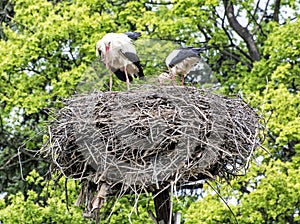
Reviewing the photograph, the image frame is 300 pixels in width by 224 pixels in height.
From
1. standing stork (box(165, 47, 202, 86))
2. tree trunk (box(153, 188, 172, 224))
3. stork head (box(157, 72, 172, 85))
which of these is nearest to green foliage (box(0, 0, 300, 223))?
standing stork (box(165, 47, 202, 86))

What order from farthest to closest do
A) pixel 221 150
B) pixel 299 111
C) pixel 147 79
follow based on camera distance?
pixel 299 111 < pixel 147 79 < pixel 221 150

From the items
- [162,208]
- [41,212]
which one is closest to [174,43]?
[41,212]

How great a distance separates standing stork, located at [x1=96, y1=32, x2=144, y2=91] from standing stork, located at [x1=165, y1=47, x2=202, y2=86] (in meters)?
0.29

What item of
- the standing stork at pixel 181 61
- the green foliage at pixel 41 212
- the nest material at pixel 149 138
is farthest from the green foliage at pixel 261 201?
the nest material at pixel 149 138

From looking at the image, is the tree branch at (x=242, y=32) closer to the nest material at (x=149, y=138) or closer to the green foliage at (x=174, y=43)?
the green foliage at (x=174, y=43)

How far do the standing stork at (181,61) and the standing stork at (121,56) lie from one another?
0.29 meters

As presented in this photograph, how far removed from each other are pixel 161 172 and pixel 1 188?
8882 millimetres

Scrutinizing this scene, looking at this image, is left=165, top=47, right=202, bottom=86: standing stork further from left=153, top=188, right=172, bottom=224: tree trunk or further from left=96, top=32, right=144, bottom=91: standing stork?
left=153, top=188, right=172, bottom=224: tree trunk

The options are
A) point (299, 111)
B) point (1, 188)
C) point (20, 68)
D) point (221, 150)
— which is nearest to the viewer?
point (221, 150)

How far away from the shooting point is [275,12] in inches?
487

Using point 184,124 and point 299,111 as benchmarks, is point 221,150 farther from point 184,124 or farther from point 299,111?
point 299,111

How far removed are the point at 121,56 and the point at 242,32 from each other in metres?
6.07

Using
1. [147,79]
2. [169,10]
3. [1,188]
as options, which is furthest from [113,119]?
[1,188]

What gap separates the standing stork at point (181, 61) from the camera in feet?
21.1
